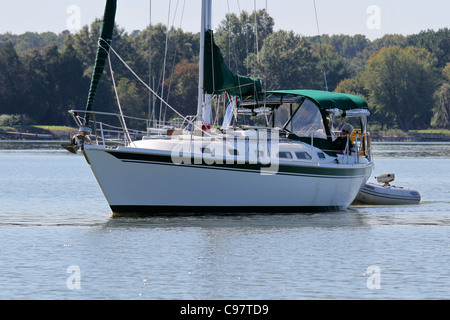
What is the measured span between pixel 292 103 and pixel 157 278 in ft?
49.1

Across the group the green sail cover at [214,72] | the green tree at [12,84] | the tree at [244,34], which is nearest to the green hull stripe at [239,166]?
the green sail cover at [214,72]

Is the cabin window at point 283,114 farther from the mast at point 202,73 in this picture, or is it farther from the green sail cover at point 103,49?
the green sail cover at point 103,49

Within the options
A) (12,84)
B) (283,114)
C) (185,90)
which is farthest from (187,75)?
(283,114)

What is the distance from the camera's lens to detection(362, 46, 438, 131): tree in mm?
166750

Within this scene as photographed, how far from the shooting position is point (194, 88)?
157375 millimetres

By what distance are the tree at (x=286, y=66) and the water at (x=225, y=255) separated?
12770cm

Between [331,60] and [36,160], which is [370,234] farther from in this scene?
[331,60]

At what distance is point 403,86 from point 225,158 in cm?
14438

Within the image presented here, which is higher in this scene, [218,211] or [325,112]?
[325,112]

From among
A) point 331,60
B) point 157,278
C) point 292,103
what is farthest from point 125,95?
point 157,278

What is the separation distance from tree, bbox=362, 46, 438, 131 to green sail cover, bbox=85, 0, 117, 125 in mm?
141462

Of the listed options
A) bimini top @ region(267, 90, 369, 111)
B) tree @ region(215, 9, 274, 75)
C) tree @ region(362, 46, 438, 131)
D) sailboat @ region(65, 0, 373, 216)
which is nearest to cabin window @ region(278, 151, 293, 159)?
A: sailboat @ region(65, 0, 373, 216)

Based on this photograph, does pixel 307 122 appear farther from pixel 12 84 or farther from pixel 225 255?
pixel 12 84

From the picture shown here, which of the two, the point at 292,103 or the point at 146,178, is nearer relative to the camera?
the point at 146,178
